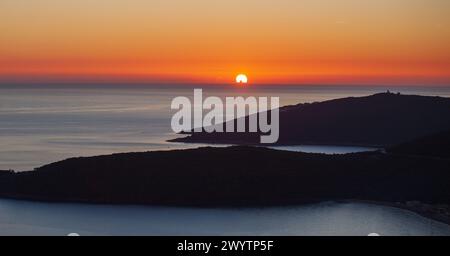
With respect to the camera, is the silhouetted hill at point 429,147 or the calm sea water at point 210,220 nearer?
the calm sea water at point 210,220

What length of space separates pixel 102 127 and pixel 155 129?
975 cm

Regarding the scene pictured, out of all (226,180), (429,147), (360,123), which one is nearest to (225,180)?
(226,180)

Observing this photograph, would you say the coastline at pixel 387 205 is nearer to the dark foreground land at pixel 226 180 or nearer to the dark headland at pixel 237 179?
the dark headland at pixel 237 179

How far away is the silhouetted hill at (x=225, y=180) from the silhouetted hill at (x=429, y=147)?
9.11 ft

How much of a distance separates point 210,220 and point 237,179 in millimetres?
6980

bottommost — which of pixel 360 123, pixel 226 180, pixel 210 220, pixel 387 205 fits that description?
pixel 210 220

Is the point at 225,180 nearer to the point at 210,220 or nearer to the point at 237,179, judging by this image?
the point at 237,179

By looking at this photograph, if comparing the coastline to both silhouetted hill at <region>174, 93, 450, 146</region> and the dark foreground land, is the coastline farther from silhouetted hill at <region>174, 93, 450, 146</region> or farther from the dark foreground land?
silhouetted hill at <region>174, 93, 450, 146</region>

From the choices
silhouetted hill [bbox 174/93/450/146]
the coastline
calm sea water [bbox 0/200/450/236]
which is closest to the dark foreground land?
the coastline

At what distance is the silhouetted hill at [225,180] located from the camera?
44.8 m

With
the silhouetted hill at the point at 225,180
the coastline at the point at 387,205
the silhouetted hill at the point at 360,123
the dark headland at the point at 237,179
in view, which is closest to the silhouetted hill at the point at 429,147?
the dark headland at the point at 237,179

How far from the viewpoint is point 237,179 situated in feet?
151

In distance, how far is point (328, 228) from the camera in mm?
37312

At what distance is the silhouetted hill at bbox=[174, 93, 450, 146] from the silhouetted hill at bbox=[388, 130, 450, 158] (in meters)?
27.7
